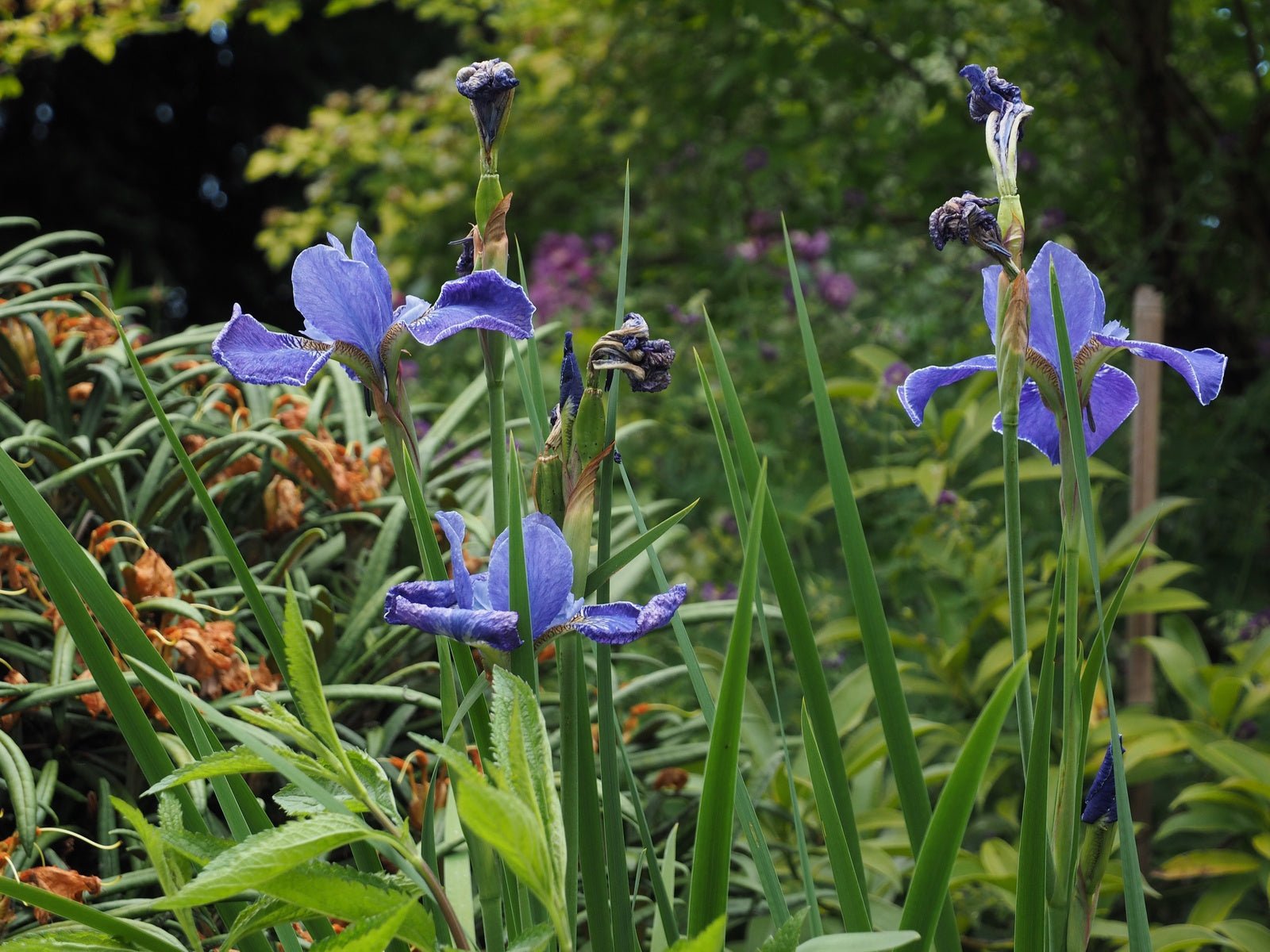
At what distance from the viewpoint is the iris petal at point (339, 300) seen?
0.68 m

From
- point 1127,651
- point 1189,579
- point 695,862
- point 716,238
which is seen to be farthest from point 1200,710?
point 716,238

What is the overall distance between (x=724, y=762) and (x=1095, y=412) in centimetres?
41

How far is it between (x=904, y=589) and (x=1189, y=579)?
2.88 ft

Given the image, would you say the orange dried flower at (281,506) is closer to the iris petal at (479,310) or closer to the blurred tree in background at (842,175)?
the iris petal at (479,310)

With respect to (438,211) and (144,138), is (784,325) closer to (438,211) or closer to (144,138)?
(438,211)

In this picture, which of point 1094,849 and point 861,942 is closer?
point 861,942

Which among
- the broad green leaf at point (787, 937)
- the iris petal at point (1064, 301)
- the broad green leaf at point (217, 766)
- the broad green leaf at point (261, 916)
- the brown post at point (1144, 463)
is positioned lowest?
the brown post at point (1144, 463)

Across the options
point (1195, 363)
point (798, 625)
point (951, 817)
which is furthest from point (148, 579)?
point (1195, 363)

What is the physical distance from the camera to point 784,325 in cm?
318

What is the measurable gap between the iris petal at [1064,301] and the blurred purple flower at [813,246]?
2488 mm

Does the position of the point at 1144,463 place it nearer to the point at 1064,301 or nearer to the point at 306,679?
the point at 1064,301

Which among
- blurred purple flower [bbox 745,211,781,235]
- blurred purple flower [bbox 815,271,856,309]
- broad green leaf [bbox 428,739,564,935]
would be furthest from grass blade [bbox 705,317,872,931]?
blurred purple flower [bbox 745,211,781,235]

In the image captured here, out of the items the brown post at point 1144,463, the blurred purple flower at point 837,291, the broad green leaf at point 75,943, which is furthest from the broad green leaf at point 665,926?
the blurred purple flower at point 837,291

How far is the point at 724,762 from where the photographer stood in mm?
595
